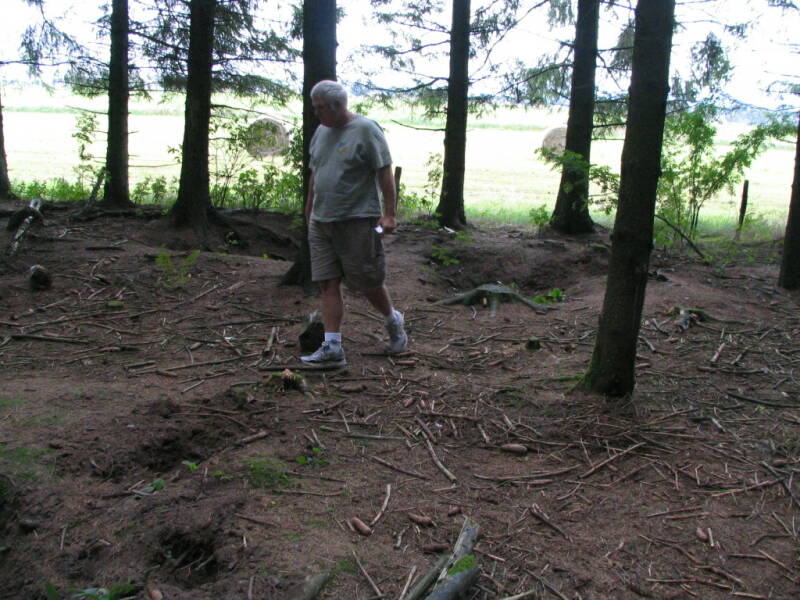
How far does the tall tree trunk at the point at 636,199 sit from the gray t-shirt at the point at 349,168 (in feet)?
5.73

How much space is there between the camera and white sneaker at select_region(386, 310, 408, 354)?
18.1 feet

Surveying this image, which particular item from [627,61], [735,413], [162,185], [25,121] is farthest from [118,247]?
[25,121]

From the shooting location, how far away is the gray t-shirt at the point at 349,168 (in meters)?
4.96

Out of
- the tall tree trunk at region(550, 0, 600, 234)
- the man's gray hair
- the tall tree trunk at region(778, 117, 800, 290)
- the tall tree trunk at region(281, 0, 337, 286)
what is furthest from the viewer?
the tall tree trunk at region(550, 0, 600, 234)

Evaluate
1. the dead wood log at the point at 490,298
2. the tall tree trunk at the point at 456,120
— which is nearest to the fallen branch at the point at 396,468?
the dead wood log at the point at 490,298

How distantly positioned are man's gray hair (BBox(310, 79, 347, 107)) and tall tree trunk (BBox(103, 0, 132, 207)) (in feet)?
26.7

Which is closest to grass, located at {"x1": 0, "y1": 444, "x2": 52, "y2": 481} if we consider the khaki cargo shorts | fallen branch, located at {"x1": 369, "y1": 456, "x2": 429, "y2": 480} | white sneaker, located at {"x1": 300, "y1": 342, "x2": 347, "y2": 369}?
fallen branch, located at {"x1": 369, "y1": 456, "x2": 429, "y2": 480}

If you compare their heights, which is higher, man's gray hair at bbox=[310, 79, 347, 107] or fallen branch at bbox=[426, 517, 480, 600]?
man's gray hair at bbox=[310, 79, 347, 107]

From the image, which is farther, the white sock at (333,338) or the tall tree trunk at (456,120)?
the tall tree trunk at (456,120)

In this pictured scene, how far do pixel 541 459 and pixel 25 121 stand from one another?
143 feet

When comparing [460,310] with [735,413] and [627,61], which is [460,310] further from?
[627,61]

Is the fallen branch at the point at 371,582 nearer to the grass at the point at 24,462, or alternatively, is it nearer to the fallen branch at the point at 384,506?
the fallen branch at the point at 384,506

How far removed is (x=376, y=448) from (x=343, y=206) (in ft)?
6.39

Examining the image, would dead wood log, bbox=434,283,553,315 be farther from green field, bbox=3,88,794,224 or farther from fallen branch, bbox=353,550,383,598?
fallen branch, bbox=353,550,383,598
